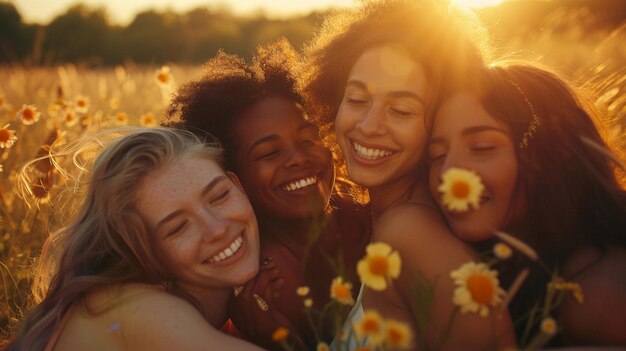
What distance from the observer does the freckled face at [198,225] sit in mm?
2721

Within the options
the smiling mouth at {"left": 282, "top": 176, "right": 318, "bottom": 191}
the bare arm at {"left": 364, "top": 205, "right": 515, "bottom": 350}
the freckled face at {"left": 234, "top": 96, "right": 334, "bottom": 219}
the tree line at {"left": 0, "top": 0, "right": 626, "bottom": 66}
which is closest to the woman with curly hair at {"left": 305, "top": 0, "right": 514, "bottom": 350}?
the bare arm at {"left": 364, "top": 205, "right": 515, "bottom": 350}

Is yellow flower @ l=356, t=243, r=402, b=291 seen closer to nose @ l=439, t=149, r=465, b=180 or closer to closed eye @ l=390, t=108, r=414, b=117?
nose @ l=439, t=149, r=465, b=180

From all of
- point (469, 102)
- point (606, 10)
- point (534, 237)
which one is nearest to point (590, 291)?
point (534, 237)

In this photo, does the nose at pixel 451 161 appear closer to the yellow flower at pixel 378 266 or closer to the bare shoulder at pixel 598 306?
the bare shoulder at pixel 598 306

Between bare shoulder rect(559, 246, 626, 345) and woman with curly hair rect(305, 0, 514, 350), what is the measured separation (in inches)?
11.8

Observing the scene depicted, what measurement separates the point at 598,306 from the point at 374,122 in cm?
120

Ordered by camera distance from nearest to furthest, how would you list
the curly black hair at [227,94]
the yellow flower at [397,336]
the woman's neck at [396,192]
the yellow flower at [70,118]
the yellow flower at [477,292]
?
the yellow flower at [397,336]
the yellow flower at [477,292]
the woman's neck at [396,192]
the curly black hair at [227,94]
the yellow flower at [70,118]

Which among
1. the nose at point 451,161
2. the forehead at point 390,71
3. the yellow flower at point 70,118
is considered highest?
the yellow flower at point 70,118

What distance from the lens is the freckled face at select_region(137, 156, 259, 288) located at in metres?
2.72

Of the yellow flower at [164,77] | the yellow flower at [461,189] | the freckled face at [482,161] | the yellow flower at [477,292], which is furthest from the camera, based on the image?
the yellow flower at [164,77]

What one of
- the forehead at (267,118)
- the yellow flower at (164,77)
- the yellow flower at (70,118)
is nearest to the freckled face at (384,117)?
the forehead at (267,118)

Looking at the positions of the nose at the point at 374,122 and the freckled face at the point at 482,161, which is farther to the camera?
the nose at the point at 374,122

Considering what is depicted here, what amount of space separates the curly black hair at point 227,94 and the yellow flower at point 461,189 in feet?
5.53

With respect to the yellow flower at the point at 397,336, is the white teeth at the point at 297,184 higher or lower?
higher
